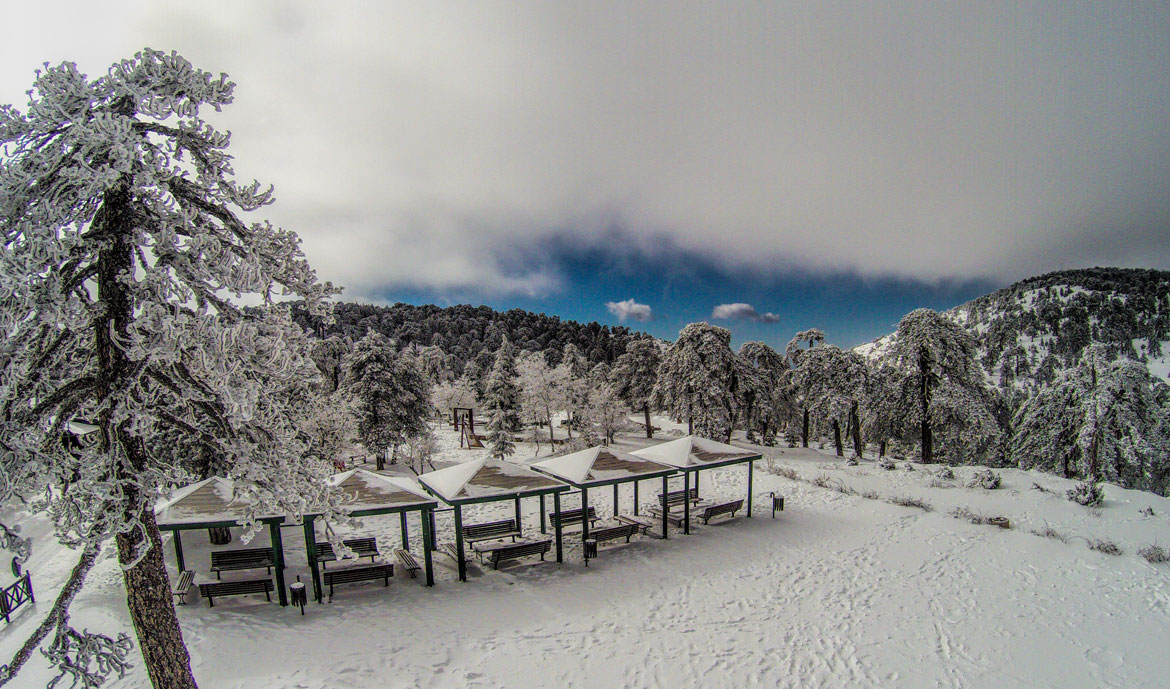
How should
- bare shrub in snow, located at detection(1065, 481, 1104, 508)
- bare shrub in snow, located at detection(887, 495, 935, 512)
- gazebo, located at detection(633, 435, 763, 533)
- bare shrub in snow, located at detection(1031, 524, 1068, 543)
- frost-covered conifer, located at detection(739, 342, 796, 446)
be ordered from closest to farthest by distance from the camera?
bare shrub in snow, located at detection(1031, 524, 1068, 543) < gazebo, located at detection(633, 435, 763, 533) < bare shrub in snow, located at detection(1065, 481, 1104, 508) < bare shrub in snow, located at detection(887, 495, 935, 512) < frost-covered conifer, located at detection(739, 342, 796, 446)

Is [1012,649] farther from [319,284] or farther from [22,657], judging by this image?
[22,657]

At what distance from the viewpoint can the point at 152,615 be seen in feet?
20.0

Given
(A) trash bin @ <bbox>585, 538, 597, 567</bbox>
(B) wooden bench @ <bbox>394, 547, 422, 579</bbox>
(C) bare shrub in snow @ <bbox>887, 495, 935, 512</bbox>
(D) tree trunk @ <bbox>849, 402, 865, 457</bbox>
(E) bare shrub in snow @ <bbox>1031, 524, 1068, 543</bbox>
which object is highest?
(B) wooden bench @ <bbox>394, 547, 422, 579</bbox>

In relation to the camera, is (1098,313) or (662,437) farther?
(1098,313)

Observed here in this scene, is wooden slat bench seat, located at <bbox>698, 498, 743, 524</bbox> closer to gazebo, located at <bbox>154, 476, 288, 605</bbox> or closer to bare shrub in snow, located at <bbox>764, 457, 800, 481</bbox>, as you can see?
bare shrub in snow, located at <bbox>764, 457, 800, 481</bbox>

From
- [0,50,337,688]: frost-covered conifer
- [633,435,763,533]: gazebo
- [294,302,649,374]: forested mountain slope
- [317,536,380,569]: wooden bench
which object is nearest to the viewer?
[0,50,337,688]: frost-covered conifer

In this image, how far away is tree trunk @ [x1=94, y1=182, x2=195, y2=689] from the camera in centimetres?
551

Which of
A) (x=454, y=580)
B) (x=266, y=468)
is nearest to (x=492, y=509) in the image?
(x=454, y=580)

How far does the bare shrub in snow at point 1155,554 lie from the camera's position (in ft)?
42.4

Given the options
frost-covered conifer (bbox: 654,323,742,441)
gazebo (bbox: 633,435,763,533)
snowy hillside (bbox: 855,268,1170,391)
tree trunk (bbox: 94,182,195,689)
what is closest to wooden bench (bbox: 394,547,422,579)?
tree trunk (bbox: 94,182,195,689)

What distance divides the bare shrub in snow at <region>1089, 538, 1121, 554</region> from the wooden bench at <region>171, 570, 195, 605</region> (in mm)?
22790

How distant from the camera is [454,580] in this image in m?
12.1

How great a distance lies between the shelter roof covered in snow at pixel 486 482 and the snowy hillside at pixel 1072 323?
137 meters

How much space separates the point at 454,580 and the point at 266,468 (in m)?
7.12
